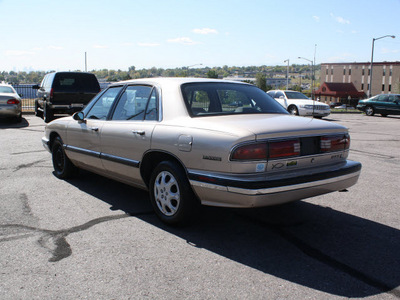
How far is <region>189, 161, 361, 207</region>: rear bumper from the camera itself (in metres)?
3.62

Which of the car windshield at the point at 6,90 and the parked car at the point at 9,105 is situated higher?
the car windshield at the point at 6,90

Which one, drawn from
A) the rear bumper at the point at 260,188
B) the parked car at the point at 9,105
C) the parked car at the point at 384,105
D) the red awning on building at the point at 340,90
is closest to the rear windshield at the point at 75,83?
the parked car at the point at 9,105

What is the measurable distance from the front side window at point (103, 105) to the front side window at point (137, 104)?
0.67ft

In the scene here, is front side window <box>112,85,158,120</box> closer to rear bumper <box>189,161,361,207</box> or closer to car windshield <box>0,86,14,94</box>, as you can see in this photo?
rear bumper <box>189,161,361,207</box>

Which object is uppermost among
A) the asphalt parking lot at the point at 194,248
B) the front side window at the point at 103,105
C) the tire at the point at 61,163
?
the front side window at the point at 103,105

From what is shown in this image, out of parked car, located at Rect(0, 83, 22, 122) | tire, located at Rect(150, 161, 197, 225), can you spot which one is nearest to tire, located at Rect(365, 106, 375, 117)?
parked car, located at Rect(0, 83, 22, 122)

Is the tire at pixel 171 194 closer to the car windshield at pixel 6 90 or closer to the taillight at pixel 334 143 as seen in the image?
the taillight at pixel 334 143

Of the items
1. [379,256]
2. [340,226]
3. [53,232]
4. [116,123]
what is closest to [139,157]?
[116,123]

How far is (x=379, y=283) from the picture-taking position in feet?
10.3

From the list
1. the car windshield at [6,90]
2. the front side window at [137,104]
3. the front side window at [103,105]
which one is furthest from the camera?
the car windshield at [6,90]

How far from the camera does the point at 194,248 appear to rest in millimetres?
3852

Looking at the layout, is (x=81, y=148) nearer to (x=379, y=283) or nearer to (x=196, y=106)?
(x=196, y=106)

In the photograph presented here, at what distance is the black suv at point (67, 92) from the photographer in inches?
587

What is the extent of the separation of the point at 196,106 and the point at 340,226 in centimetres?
202
